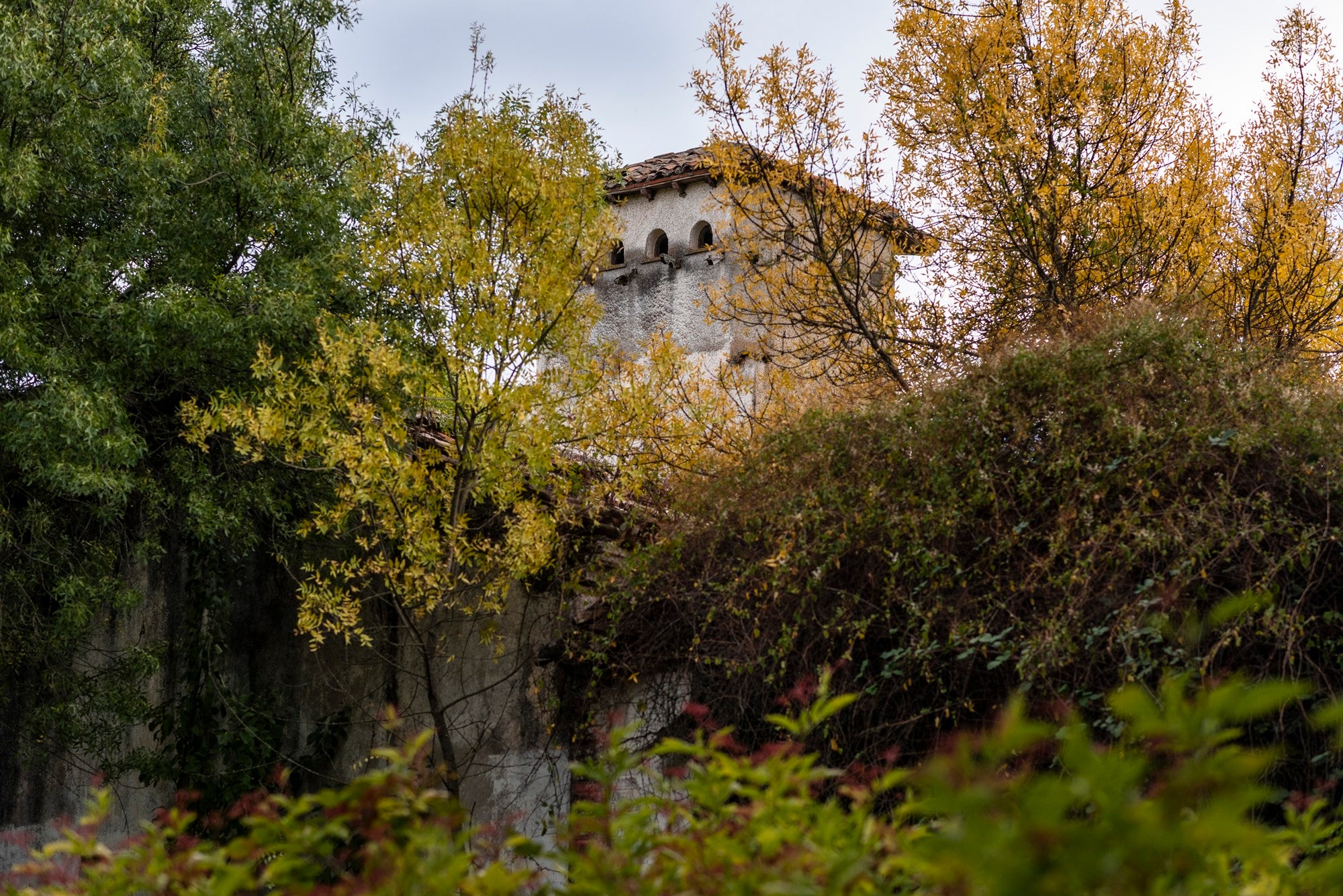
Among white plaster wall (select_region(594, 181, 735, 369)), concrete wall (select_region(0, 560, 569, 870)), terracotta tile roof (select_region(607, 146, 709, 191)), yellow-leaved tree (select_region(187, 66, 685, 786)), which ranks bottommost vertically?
concrete wall (select_region(0, 560, 569, 870))

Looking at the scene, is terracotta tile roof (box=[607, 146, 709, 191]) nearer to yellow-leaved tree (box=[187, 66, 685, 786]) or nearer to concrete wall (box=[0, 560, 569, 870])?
concrete wall (box=[0, 560, 569, 870])

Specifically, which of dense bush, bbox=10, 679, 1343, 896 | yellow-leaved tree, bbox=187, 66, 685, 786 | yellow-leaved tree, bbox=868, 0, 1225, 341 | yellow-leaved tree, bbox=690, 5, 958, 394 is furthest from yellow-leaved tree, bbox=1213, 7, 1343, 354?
dense bush, bbox=10, 679, 1343, 896

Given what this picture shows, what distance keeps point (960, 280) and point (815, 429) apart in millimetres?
3211

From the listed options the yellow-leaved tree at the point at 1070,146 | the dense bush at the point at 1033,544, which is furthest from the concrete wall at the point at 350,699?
the yellow-leaved tree at the point at 1070,146

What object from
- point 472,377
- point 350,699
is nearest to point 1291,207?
point 472,377

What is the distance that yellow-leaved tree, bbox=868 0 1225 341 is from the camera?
26.3 ft

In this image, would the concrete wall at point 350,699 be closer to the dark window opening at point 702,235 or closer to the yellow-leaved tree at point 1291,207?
the yellow-leaved tree at point 1291,207

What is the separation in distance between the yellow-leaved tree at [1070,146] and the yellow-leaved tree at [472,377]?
2.89 m

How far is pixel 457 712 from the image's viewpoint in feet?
26.3

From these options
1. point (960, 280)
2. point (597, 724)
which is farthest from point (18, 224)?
point (960, 280)

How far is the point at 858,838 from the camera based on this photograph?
2258 millimetres

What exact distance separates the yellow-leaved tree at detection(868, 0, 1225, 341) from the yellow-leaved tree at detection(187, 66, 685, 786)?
114 inches

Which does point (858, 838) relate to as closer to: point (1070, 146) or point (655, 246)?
point (1070, 146)

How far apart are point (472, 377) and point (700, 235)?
11.8 m
